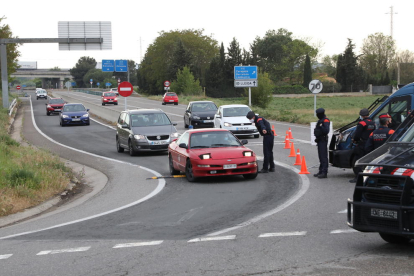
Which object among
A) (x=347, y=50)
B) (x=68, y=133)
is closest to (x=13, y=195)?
(x=68, y=133)

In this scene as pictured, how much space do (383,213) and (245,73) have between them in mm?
46326

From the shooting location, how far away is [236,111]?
97.0 feet

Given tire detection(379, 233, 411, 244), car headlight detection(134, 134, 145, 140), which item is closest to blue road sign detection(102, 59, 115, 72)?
car headlight detection(134, 134, 145, 140)

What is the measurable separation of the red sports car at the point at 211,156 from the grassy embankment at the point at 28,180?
3.01 meters

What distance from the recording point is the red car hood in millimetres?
14953

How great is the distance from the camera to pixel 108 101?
69.8 meters

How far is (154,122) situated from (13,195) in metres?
11.4

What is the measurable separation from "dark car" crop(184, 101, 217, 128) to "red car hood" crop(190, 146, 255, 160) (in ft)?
66.0

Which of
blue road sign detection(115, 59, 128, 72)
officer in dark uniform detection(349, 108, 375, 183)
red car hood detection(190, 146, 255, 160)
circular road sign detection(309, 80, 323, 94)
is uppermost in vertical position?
blue road sign detection(115, 59, 128, 72)

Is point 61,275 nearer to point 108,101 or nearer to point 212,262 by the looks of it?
point 212,262

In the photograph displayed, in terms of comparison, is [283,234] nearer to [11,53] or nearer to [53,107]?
[53,107]

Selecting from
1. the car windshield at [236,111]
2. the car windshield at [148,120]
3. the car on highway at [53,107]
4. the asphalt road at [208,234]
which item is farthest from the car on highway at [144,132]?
the car on highway at [53,107]

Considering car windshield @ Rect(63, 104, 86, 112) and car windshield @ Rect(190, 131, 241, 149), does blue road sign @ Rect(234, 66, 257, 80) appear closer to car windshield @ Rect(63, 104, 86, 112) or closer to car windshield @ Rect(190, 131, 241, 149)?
car windshield @ Rect(63, 104, 86, 112)

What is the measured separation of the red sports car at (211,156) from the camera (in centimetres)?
1481
